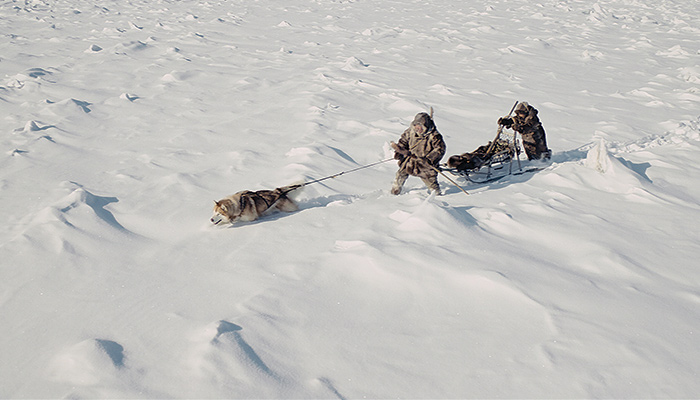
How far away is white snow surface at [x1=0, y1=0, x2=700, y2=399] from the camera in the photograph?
101 inches

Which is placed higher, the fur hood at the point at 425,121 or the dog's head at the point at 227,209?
the fur hood at the point at 425,121

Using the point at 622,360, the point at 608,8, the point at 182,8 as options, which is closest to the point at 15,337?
the point at 622,360

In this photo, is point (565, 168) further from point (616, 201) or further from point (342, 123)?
point (342, 123)

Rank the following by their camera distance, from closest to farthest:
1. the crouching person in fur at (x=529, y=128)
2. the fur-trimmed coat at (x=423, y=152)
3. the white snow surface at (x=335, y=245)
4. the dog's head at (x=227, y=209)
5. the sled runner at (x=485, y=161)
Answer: the white snow surface at (x=335, y=245) < the dog's head at (x=227, y=209) < the fur-trimmed coat at (x=423, y=152) < the sled runner at (x=485, y=161) < the crouching person in fur at (x=529, y=128)

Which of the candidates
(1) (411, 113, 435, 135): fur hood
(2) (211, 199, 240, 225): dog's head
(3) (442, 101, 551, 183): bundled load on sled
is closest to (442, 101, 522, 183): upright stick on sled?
(3) (442, 101, 551, 183): bundled load on sled

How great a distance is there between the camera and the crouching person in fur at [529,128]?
20.9 feet

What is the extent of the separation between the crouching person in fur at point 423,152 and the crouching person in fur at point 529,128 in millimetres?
1300

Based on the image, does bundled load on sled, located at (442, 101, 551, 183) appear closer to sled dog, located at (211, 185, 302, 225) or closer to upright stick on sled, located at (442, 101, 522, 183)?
upright stick on sled, located at (442, 101, 522, 183)

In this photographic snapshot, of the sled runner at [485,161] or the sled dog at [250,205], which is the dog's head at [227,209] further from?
the sled runner at [485,161]

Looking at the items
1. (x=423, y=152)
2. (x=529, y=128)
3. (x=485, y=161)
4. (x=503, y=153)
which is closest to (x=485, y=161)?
(x=485, y=161)

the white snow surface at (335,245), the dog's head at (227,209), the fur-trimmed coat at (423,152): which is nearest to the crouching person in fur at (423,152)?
the fur-trimmed coat at (423,152)

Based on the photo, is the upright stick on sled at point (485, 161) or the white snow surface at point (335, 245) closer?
the white snow surface at point (335, 245)

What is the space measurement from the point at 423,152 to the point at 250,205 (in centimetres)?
196

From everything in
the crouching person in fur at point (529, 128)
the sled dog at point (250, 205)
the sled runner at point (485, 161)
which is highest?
the crouching person in fur at point (529, 128)
